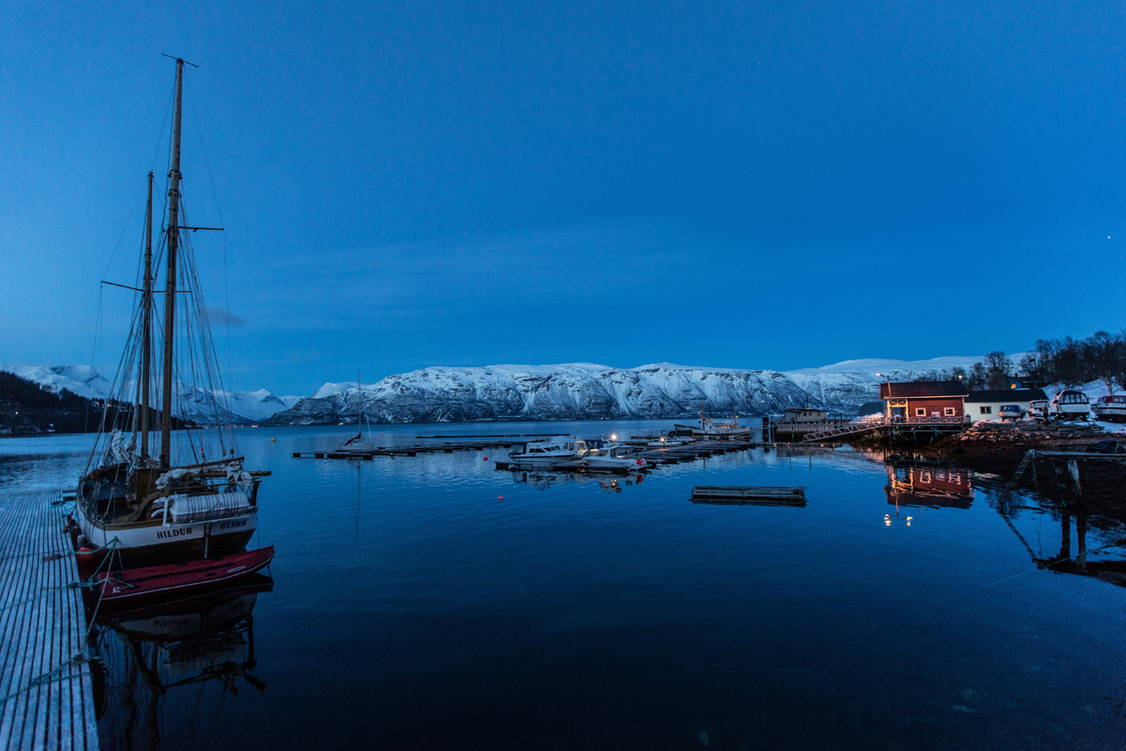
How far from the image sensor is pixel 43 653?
1383 centimetres

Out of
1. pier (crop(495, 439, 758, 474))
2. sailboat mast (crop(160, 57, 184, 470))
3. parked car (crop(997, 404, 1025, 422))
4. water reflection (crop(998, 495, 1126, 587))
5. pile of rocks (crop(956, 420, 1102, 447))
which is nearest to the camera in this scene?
water reflection (crop(998, 495, 1126, 587))

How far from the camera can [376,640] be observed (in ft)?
50.2

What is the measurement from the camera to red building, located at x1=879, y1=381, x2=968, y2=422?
81625mm

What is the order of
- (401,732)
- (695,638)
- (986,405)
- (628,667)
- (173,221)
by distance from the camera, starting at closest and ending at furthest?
(401,732) → (628,667) → (695,638) → (173,221) → (986,405)

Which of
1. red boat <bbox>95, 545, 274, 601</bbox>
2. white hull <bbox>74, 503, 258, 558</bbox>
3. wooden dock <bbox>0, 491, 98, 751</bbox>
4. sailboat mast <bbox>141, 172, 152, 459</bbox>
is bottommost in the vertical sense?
wooden dock <bbox>0, 491, 98, 751</bbox>

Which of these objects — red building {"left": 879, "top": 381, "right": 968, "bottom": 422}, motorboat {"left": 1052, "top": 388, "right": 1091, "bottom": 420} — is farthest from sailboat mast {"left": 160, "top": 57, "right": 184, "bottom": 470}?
motorboat {"left": 1052, "top": 388, "right": 1091, "bottom": 420}

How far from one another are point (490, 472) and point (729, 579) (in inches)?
1746

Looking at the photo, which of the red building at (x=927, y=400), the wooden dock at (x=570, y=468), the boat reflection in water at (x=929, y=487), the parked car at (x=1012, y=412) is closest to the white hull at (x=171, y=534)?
the boat reflection in water at (x=929, y=487)

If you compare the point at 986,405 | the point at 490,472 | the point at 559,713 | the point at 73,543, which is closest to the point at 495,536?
the point at 559,713

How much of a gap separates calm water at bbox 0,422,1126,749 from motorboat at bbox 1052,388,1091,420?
60.7m

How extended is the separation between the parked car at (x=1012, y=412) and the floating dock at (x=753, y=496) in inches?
2560

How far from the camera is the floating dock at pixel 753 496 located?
37.3 metres

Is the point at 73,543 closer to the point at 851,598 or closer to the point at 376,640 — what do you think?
the point at 376,640

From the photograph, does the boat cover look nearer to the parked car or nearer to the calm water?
the calm water
